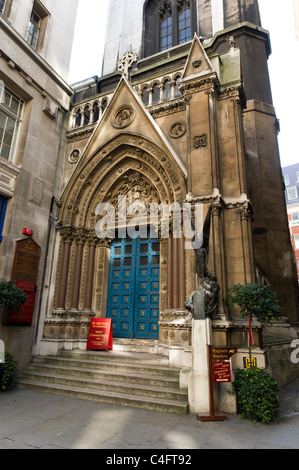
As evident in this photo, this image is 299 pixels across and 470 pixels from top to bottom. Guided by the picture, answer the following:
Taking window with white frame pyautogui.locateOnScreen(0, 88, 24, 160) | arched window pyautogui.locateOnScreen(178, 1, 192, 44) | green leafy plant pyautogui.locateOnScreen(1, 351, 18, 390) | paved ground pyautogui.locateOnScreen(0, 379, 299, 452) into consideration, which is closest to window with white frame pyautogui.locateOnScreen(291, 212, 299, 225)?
arched window pyautogui.locateOnScreen(178, 1, 192, 44)

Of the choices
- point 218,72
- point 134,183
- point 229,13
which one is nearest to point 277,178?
point 218,72

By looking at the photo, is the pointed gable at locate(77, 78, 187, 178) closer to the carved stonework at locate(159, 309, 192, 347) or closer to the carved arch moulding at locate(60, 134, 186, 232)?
the carved arch moulding at locate(60, 134, 186, 232)

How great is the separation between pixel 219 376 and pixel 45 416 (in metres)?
3.17

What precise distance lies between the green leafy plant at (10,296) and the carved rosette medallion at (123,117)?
6551mm

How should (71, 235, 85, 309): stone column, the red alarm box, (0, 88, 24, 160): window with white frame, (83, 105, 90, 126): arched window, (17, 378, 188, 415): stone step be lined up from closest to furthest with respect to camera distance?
(17, 378, 188, 415): stone step, the red alarm box, (0, 88, 24, 160): window with white frame, (71, 235, 85, 309): stone column, (83, 105, 90, 126): arched window

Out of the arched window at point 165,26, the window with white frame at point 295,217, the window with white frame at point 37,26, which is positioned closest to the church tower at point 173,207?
the window with white frame at point 37,26

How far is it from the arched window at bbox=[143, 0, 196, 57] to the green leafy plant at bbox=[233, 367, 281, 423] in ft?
58.2

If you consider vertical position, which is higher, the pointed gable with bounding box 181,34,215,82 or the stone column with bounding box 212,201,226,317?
the pointed gable with bounding box 181,34,215,82

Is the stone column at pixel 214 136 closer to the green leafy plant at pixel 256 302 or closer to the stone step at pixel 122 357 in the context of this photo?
the green leafy plant at pixel 256 302

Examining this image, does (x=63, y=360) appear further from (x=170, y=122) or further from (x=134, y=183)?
(x=170, y=122)

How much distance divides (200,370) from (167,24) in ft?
65.3

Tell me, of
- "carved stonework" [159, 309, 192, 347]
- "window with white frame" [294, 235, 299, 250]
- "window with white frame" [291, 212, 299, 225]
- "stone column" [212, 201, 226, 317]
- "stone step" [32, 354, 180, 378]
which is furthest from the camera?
"window with white frame" [291, 212, 299, 225]

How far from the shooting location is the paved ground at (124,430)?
4.06 meters

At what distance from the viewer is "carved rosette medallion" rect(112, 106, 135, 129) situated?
10812 millimetres
